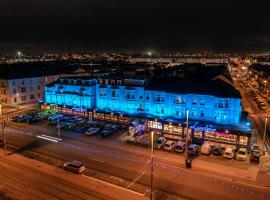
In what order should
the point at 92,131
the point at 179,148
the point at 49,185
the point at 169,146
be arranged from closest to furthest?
the point at 49,185
the point at 179,148
the point at 169,146
the point at 92,131

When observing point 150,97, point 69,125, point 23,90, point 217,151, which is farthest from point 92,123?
point 23,90

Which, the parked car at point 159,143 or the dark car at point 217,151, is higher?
the parked car at point 159,143

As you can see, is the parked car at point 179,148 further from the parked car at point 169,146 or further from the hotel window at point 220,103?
the hotel window at point 220,103

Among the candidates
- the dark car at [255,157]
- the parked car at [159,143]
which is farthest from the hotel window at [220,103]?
the parked car at [159,143]

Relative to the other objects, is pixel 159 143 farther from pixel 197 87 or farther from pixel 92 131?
pixel 92 131

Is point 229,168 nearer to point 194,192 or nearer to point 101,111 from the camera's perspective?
point 194,192

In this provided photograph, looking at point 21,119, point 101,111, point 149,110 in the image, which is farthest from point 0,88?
point 149,110
